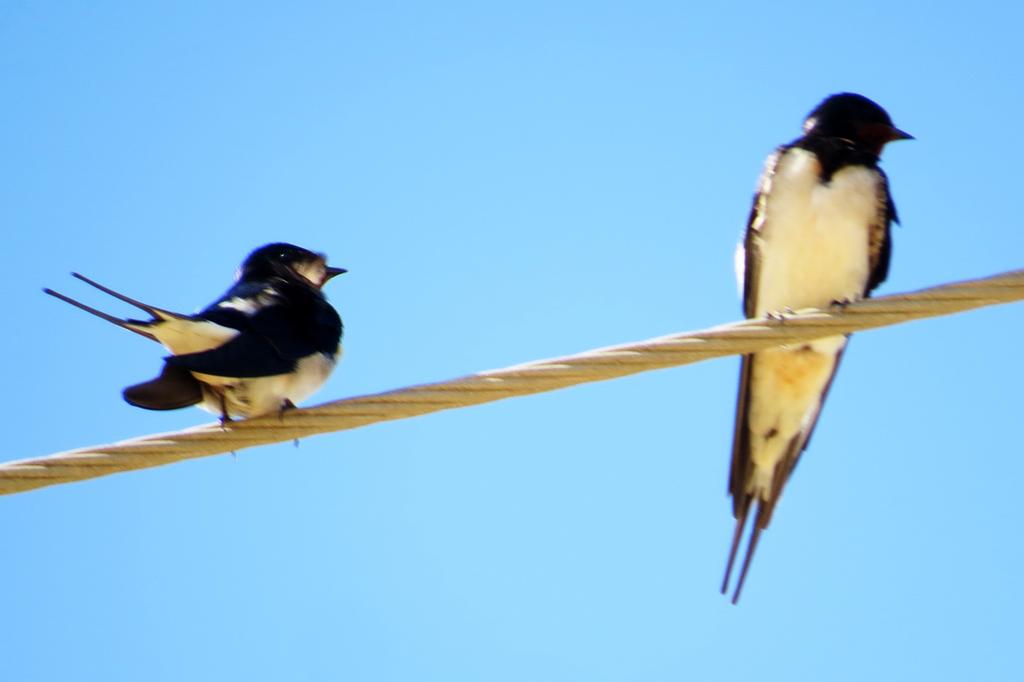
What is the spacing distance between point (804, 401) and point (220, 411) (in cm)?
155

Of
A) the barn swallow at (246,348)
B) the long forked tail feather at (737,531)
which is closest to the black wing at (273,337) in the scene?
the barn swallow at (246,348)

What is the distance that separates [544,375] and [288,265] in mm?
1624

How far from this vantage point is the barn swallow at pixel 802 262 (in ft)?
12.7

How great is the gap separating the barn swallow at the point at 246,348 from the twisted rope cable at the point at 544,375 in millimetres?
297

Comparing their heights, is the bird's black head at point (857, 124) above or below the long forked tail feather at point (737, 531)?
above

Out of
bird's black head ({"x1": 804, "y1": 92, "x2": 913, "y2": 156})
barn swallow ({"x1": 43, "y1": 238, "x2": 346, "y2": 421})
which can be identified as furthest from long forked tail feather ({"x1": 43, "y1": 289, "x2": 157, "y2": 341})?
bird's black head ({"x1": 804, "y1": 92, "x2": 913, "y2": 156})

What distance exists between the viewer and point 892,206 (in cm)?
397

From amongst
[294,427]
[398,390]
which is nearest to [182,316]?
[294,427]

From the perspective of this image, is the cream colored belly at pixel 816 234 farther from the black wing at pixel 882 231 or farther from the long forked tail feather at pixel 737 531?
the long forked tail feather at pixel 737 531

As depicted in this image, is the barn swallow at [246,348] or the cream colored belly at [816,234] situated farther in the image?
the cream colored belly at [816,234]

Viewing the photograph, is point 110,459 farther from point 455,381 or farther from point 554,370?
point 554,370

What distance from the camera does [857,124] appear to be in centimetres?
407

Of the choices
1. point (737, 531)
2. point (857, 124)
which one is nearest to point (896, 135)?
point (857, 124)

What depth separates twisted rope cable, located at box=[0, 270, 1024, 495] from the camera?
2.68m
